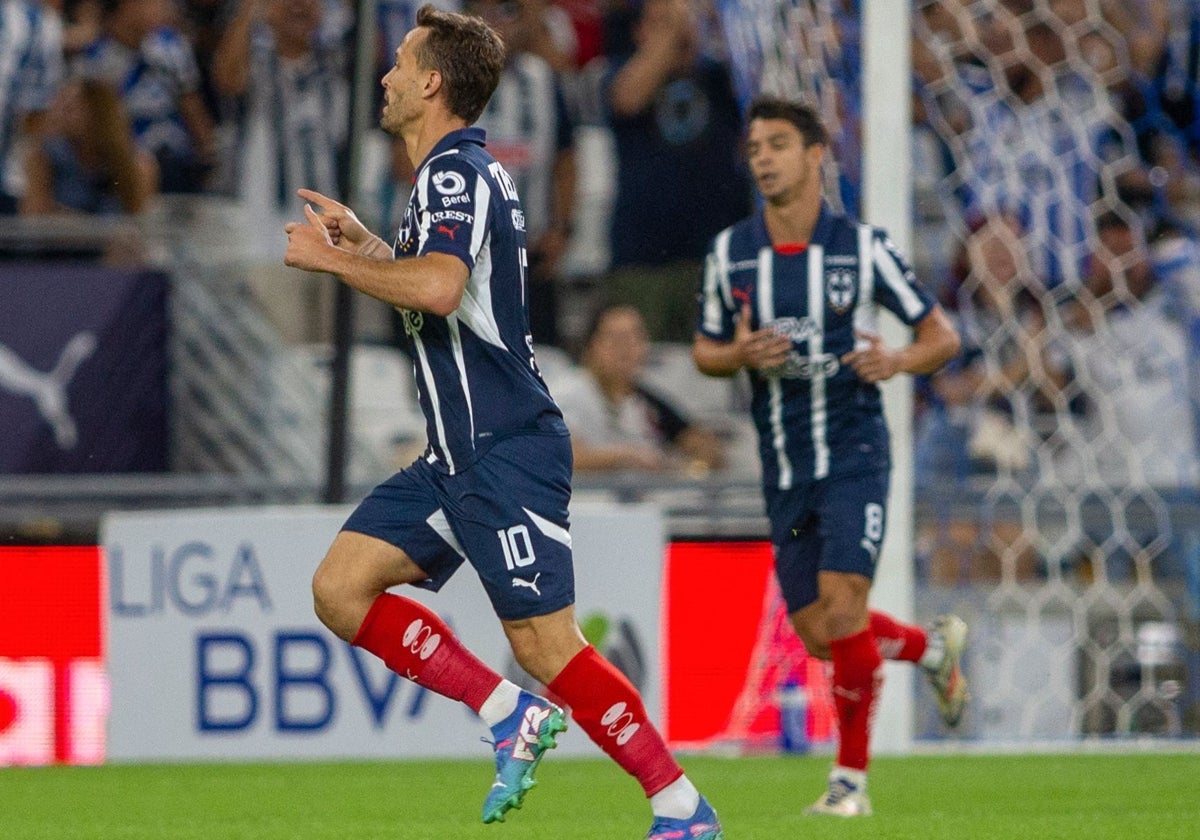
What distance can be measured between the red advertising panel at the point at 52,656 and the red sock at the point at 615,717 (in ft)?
12.8

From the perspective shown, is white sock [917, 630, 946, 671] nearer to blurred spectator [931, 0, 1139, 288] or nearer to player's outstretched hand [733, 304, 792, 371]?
player's outstretched hand [733, 304, 792, 371]

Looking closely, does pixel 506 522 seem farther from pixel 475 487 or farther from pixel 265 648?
pixel 265 648

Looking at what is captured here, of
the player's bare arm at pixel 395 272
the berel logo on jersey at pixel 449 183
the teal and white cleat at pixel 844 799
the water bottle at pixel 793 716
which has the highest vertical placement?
the berel logo on jersey at pixel 449 183

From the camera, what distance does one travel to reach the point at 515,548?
4145mm

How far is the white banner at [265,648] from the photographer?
7.42 m

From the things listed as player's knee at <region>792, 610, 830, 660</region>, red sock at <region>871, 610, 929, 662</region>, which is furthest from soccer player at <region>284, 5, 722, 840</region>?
red sock at <region>871, 610, 929, 662</region>

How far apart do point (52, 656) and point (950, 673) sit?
3.50 metres

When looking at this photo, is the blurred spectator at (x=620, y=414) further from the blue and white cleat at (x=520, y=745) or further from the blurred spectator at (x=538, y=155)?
the blue and white cleat at (x=520, y=745)

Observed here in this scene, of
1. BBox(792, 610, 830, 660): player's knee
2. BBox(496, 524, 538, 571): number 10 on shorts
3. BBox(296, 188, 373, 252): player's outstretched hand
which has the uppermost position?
BBox(296, 188, 373, 252): player's outstretched hand

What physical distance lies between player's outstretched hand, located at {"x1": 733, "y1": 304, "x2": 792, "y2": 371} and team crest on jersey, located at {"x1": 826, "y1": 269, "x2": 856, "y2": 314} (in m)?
0.32

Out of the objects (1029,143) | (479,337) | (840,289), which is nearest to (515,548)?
(479,337)

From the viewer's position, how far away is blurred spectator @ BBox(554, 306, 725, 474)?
30.7 feet

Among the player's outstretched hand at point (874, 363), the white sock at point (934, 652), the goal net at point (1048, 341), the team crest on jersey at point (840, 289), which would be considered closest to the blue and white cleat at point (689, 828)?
the player's outstretched hand at point (874, 363)

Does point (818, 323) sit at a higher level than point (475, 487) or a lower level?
higher
